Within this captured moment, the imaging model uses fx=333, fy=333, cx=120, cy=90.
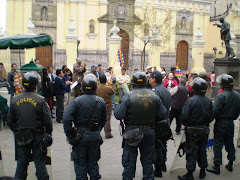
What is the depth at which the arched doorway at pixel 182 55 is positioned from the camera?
111ft

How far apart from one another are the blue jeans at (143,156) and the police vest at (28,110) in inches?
58.4

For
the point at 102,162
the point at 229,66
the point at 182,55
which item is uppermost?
the point at 182,55

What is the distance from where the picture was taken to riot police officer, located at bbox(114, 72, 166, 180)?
5266 mm

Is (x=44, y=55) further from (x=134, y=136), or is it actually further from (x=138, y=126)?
(x=134, y=136)

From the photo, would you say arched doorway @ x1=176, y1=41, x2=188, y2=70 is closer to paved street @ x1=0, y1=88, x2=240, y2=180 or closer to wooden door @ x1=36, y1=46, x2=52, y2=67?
wooden door @ x1=36, y1=46, x2=52, y2=67

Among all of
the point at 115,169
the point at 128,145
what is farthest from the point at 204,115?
the point at 115,169

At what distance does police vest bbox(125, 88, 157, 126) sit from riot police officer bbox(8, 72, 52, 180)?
1.31 metres

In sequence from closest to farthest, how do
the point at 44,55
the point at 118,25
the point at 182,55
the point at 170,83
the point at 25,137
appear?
1. the point at 25,137
2. the point at 170,83
3. the point at 44,55
4. the point at 118,25
5. the point at 182,55

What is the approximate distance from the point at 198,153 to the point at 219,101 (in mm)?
1070

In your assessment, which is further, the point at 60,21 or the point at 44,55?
the point at 60,21

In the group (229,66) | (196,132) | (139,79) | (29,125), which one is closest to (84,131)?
(29,125)

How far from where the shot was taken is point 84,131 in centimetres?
519

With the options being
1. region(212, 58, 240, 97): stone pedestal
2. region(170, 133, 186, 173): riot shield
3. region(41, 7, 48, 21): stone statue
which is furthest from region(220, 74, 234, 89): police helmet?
region(41, 7, 48, 21): stone statue

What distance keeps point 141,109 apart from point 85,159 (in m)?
1.18
